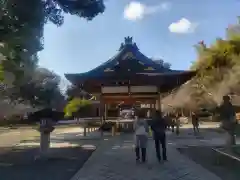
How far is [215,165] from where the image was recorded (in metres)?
8.73

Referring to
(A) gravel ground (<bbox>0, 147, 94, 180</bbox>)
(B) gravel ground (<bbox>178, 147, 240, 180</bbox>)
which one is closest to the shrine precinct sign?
(B) gravel ground (<bbox>178, 147, 240, 180</bbox>)

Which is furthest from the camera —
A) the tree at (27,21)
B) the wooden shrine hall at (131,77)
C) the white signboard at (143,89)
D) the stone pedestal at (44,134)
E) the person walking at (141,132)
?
the white signboard at (143,89)

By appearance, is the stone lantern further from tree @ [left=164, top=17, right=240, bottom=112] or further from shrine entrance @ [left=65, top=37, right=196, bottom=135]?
tree @ [left=164, top=17, right=240, bottom=112]

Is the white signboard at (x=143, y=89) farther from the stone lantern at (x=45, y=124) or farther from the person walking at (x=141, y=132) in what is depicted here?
the person walking at (x=141, y=132)

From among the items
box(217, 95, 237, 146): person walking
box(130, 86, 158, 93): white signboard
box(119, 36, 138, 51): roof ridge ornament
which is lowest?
box(217, 95, 237, 146): person walking

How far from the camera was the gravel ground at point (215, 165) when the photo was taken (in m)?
7.43

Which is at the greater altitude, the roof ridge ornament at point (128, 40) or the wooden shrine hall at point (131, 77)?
the roof ridge ornament at point (128, 40)

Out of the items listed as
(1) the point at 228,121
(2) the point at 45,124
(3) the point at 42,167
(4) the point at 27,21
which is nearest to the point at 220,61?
(1) the point at 228,121

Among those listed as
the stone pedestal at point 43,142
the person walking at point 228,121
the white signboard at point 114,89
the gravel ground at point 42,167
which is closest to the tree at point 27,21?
the stone pedestal at point 43,142

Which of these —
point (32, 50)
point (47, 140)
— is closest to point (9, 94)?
point (32, 50)

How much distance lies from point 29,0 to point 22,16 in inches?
24.7

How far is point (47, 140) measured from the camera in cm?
1089

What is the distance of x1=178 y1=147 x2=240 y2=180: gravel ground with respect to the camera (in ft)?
24.4

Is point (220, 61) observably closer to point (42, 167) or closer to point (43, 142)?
point (43, 142)
